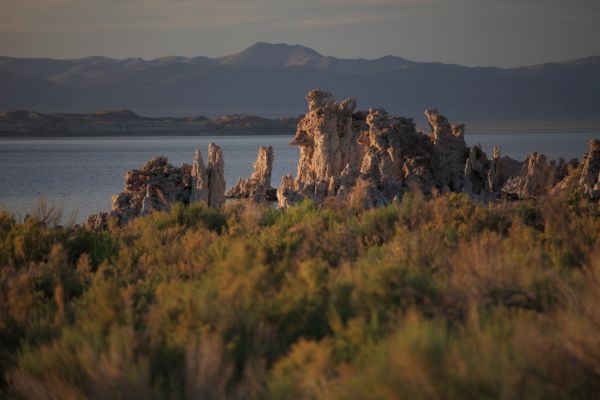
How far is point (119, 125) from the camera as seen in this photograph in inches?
7525

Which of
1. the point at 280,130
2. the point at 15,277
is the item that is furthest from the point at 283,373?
the point at 280,130

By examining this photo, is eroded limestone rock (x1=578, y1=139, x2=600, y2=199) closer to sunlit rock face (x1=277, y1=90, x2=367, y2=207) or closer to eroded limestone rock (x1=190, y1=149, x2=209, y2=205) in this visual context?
sunlit rock face (x1=277, y1=90, x2=367, y2=207)

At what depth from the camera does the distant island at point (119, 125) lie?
174375 mm

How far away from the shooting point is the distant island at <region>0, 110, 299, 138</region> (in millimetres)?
174375

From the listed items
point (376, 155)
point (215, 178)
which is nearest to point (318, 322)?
point (215, 178)

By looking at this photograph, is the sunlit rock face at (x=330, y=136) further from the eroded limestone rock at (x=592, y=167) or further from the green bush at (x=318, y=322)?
the green bush at (x=318, y=322)

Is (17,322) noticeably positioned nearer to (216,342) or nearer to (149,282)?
(149,282)

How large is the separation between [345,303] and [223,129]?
17698cm

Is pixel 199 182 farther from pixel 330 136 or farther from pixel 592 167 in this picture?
pixel 592 167

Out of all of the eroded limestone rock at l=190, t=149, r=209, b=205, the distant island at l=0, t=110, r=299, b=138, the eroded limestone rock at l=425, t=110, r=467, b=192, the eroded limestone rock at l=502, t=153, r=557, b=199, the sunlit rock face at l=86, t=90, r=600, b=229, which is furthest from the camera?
the distant island at l=0, t=110, r=299, b=138

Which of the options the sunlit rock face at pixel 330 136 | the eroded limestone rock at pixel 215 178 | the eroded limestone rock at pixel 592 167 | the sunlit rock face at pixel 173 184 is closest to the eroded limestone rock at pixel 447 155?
the sunlit rock face at pixel 330 136

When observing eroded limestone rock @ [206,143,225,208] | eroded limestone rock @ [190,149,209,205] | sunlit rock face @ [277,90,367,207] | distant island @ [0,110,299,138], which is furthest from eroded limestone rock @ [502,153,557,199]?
distant island @ [0,110,299,138]

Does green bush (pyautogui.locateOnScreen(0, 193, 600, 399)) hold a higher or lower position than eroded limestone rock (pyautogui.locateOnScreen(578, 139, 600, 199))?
higher

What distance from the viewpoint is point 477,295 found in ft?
23.7
